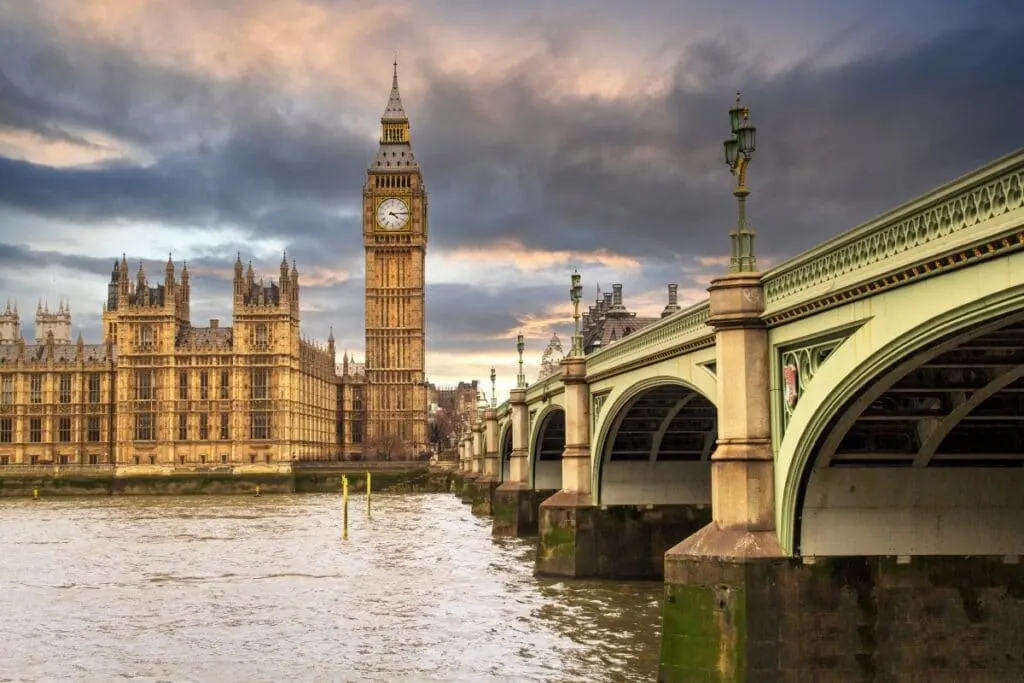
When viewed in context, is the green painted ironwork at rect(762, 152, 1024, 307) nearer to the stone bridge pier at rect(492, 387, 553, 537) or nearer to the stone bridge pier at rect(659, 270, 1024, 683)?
the stone bridge pier at rect(659, 270, 1024, 683)

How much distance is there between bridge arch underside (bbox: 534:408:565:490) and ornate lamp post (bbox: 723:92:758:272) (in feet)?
88.3

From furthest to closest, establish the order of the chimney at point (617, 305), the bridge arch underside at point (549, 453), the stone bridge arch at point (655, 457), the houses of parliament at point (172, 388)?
the houses of parliament at point (172, 388), the chimney at point (617, 305), the bridge arch underside at point (549, 453), the stone bridge arch at point (655, 457)

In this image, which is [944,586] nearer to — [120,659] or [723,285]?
[723,285]

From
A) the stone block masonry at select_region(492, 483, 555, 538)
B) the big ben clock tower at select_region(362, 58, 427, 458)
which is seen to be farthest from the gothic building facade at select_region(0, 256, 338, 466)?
the stone block masonry at select_region(492, 483, 555, 538)

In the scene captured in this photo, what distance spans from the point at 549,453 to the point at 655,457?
1910 centimetres

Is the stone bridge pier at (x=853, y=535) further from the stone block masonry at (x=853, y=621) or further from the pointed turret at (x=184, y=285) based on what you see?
the pointed turret at (x=184, y=285)

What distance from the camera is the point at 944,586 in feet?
49.5

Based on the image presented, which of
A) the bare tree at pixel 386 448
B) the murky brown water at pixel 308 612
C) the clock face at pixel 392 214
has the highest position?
the clock face at pixel 392 214

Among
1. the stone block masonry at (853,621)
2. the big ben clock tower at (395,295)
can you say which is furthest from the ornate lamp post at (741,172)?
the big ben clock tower at (395,295)

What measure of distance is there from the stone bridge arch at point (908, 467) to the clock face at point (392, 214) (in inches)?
4658

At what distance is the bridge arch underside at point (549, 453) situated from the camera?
1773 inches

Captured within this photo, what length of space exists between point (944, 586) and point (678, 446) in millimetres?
15956

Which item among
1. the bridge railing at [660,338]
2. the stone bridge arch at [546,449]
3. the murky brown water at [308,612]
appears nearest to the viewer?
the bridge railing at [660,338]

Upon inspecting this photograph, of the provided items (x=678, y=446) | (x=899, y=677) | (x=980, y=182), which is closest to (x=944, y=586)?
(x=899, y=677)
